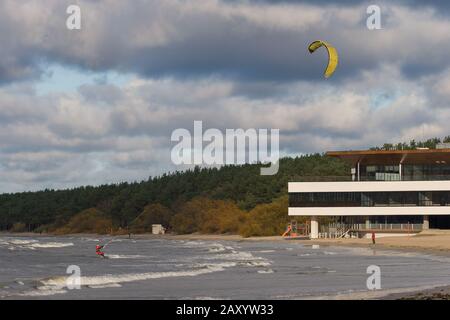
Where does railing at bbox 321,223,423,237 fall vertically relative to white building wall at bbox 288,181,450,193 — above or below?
below

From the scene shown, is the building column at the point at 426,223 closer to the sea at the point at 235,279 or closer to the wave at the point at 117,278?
the sea at the point at 235,279

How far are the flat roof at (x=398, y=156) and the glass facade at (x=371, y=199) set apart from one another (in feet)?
13.3

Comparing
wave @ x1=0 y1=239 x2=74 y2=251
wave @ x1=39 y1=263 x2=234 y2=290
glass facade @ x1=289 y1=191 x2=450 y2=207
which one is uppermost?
glass facade @ x1=289 y1=191 x2=450 y2=207

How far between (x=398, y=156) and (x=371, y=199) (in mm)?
5881

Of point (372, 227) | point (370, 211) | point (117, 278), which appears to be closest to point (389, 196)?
point (370, 211)

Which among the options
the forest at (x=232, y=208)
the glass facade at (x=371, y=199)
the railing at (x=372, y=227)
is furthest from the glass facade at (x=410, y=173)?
the forest at (x=232, y=208)

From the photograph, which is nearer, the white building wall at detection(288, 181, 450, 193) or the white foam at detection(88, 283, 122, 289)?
the white foam at detection(88, 283, 122, 289)

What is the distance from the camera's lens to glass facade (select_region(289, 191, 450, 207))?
9412 cm

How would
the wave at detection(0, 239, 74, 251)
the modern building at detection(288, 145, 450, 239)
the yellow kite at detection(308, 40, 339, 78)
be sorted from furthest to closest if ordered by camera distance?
the wave at detection(0, 239, 74, 251) < the modern building at detection(288, 145, 450, 239) < the yellow kite at detection(308, 40, 339, 78)

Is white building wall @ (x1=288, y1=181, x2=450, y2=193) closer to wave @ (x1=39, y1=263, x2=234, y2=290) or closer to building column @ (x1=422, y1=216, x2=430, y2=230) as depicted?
building column @ (x1=422, y1=216, x2=430, y2=230)

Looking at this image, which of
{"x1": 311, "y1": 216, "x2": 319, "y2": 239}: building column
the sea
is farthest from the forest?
the sea

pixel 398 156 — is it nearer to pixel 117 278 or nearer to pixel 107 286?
pixel 117 278
